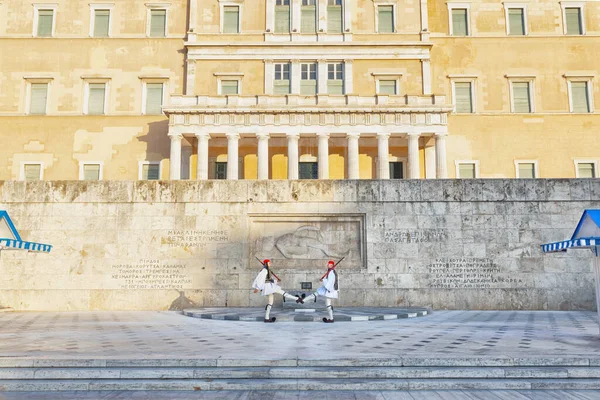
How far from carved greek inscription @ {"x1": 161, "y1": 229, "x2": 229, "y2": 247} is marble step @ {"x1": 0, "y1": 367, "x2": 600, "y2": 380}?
31.5ft

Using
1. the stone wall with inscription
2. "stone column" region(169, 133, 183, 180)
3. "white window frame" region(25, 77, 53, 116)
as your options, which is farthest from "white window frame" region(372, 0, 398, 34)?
"white window frame" region(25, 77, 53, 116)

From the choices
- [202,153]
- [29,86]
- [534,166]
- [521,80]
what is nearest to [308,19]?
[202,153]

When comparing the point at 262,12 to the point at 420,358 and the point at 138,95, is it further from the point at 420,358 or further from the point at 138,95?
the point at 420,358

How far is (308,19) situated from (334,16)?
2105 mm

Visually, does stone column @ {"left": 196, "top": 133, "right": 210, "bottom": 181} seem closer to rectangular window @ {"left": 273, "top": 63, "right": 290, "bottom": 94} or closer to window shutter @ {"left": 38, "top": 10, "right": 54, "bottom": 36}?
rectangular window @ {"left": 273, "top": 63, "right": 290, "bottom": 94}

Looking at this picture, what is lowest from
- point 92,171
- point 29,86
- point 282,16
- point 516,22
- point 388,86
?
point 92,171

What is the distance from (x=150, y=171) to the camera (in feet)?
122

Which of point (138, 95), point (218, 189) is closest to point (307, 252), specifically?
point (218, 189)

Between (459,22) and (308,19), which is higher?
(459,22)

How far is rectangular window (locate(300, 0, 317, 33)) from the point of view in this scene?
3850 centimetres

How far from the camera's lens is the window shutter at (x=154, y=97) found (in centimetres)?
3794

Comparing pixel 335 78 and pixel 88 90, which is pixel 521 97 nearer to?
→ pixel 335 78

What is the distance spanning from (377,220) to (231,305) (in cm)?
587

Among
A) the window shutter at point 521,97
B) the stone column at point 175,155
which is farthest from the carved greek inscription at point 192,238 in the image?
the window shutter at point 521,97
